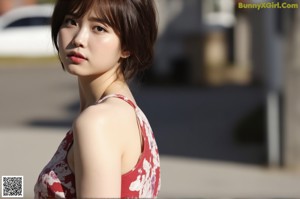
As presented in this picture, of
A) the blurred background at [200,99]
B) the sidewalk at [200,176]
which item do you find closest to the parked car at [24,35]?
the blurred background at [200,99]

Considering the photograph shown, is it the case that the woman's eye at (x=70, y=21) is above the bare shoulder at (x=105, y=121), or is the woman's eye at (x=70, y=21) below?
above

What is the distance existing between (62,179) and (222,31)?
21.0 meters

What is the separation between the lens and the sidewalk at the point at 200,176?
887 centimetres

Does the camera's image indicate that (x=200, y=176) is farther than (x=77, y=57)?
Yes

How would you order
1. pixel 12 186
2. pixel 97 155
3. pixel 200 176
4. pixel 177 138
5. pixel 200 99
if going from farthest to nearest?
pixel 200 99 → pixel 177 138 → pixel 200 176 → pixel 12 186 → pixel 97 155

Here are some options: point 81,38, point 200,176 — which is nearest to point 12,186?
point 81,38

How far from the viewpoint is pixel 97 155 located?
2.01m

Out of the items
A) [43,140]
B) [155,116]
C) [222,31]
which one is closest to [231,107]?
[155,116]

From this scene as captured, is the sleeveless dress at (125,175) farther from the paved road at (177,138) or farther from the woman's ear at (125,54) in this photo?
the paved road at (177,138)

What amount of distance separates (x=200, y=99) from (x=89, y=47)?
1596 cm

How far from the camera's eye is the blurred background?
9.84m

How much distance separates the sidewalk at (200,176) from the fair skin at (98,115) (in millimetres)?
5947

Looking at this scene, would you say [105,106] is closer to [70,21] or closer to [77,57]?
[77,57]

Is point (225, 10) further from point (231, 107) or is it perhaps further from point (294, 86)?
point (294, 86)
